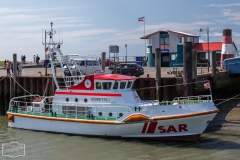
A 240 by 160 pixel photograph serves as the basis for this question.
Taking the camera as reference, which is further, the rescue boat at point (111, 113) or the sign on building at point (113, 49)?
the sign on building at point (113, 49)

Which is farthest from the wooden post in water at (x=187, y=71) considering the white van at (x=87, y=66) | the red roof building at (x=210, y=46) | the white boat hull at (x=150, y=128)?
the red roof building at (x=210, y=46)

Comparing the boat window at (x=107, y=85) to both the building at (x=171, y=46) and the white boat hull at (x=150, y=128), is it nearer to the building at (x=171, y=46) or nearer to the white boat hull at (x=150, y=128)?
the white boat hull at (x=150, y=128)

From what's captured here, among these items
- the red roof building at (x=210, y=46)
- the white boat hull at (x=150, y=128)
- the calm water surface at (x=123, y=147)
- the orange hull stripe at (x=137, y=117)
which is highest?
the red roof building at (x=210, y=46)

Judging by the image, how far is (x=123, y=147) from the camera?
17.6 meters

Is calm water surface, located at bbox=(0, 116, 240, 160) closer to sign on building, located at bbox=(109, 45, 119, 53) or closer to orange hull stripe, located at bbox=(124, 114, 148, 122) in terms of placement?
orange hull stripe, located at bbox=(124, 114, 148, 122)

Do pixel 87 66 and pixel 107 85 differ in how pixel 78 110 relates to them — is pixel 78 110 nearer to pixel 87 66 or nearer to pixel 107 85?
pixel 107 85

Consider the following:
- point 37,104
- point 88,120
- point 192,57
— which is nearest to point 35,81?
point 37,104

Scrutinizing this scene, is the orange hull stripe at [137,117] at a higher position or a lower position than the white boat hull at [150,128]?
higher

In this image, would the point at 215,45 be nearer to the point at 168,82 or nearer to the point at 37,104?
the point at 168,82

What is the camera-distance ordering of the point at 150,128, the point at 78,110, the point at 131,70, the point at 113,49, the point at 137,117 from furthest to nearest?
1. the point at 131,70
2. the point at 113,49
3. the point at 78,110
4. the point at 150,128
5. the point at 137,117

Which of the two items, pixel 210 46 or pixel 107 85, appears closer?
pixel 107 85

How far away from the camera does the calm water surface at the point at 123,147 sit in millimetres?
16188

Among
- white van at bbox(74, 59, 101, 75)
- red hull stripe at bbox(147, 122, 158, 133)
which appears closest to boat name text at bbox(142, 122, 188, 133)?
red hull stripe at bbox(147, 122, 158, 133)

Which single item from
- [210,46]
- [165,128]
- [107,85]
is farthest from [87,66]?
[210,46]
